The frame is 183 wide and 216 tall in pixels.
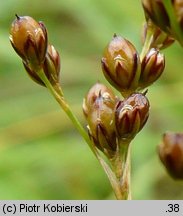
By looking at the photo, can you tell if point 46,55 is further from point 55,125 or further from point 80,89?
point 80,89

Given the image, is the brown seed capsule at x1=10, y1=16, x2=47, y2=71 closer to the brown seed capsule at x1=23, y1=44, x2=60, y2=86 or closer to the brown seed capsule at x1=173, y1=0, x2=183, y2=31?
the brown seed capsule at x1=23, y1=44, x2=60, y2=86

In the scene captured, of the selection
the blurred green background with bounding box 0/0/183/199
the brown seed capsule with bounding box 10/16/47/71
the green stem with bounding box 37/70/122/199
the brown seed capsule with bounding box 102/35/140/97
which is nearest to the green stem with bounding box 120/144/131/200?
the green stem with bounding box 37/70/122/199

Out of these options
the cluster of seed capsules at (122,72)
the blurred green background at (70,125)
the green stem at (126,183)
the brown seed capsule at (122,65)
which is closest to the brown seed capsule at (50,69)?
the cluster of seed capsules at (122,72)

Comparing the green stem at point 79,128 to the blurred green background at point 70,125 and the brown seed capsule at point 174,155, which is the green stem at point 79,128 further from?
the blurred green background at point 70,125

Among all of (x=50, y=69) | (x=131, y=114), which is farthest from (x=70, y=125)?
(x=131, y=114)

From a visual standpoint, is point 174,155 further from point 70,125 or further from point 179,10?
point 70,125
